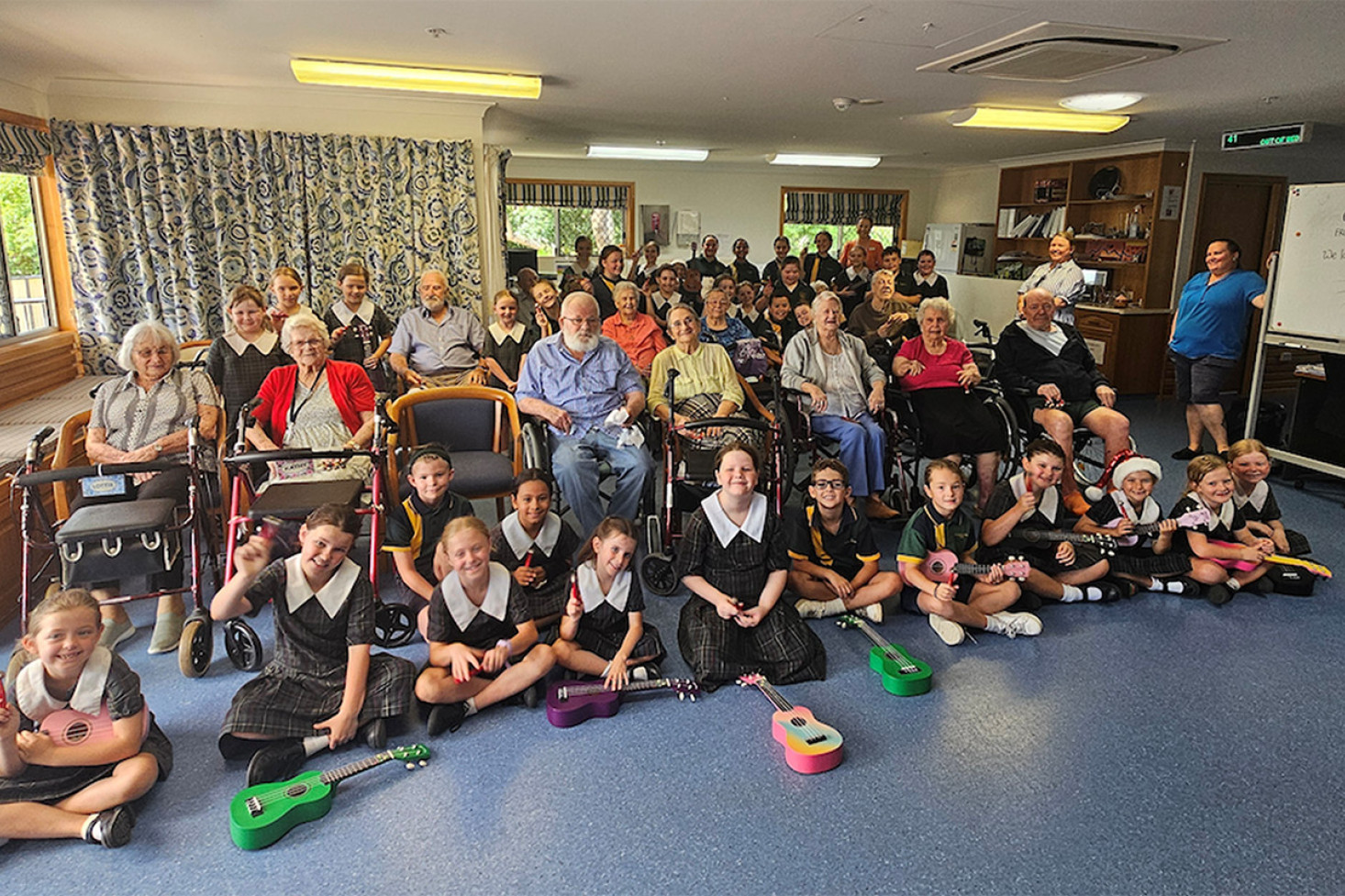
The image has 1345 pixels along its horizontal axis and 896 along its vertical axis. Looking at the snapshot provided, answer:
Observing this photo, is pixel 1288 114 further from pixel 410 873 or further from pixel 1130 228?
pixel 410 873

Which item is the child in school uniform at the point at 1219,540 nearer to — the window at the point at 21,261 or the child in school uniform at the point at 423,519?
the child in school uniform at the point at 423,519

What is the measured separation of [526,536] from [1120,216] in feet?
25.6

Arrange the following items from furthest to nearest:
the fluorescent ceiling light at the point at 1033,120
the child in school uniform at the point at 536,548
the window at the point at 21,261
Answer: the fluorescent ceiling light at the point at 1033,120 < the window at the point at 21,261 < the child in school uniform at the point at 536,548

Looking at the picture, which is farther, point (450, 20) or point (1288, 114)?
point (1288, 114)

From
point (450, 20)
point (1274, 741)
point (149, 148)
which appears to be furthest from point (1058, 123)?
point (149, 148)

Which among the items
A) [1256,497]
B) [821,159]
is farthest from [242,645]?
[821,159]

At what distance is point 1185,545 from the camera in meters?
3.62

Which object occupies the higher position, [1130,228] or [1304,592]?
[1130,228]

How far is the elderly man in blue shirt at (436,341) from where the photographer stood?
4828mm

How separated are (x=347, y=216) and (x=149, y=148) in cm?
119

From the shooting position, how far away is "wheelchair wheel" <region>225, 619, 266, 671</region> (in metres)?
2.77

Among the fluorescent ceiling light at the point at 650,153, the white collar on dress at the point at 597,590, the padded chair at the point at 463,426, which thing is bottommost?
the white collar on dress at the point at 597,590

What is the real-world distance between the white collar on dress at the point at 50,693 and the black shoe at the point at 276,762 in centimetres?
40

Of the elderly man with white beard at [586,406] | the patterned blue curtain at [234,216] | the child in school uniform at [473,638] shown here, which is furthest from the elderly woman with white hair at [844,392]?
the patterned blue curtain at [234,216]
